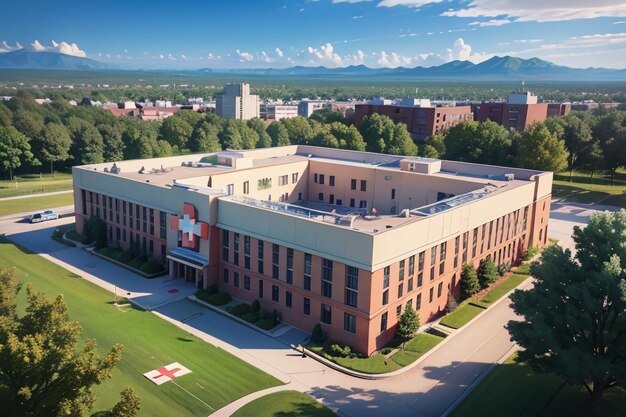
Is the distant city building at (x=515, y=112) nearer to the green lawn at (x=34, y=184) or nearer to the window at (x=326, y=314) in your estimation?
the green lawn at (x=34, y=184)

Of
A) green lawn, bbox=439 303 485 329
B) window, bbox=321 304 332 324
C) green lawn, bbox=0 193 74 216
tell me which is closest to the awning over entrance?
window, bbox=321 304 332 324

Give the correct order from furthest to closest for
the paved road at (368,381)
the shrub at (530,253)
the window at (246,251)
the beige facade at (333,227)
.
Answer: the shrub at (530,253) < the window at (246,251) < the beige facade at (333,227) < the paved road at (368,381)

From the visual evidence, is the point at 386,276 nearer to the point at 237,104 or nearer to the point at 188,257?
the point at 188,257

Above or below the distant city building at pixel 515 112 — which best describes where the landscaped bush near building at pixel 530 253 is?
below

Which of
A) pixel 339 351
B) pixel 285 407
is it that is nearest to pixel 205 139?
pixel 339 351

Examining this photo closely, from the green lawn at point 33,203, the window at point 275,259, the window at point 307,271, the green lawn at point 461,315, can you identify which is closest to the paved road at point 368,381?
the green lawn at point 461,315
